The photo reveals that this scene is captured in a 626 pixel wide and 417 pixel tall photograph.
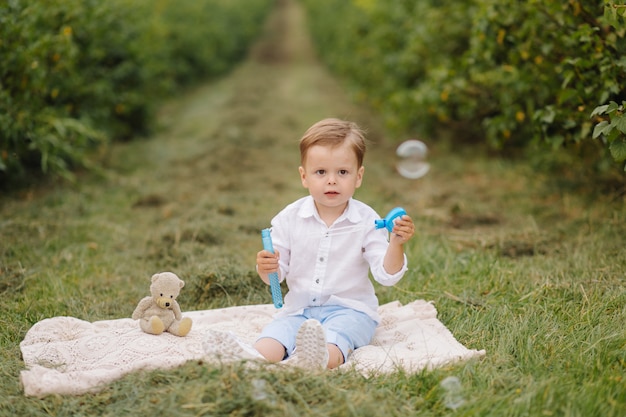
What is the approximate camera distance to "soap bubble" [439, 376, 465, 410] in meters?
2.52

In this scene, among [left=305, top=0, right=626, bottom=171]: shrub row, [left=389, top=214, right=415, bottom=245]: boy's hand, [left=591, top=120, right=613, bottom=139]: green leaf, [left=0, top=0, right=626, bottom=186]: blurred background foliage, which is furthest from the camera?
[left=0, top=0, right=626, bottom=186]: blurred background foliage

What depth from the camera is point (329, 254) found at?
3242 millimetres

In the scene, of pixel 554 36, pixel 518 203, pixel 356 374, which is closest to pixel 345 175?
pixel 356 374

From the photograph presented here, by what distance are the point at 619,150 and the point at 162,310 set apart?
2444 mm

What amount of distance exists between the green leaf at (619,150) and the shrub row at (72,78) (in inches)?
166

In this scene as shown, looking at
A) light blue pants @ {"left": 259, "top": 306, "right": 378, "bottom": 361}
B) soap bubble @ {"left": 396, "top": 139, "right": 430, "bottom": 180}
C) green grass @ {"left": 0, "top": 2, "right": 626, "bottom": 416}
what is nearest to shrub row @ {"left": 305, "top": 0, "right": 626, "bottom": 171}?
green grass @ {"left": 0, "top": 2, "right": 626, "bottom": 416}

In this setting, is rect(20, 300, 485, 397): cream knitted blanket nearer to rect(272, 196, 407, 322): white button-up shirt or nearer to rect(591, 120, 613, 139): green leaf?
rect(272, 196, 407, 322): white button-up shirt

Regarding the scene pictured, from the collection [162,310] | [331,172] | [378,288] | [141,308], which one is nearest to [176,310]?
[162,310]

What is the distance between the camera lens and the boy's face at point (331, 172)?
3072 mm

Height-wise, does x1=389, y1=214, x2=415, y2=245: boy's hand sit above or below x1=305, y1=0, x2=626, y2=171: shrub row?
below

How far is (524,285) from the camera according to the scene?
148 inches

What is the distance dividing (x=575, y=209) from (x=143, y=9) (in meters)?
7.04

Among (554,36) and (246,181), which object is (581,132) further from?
(246,181)

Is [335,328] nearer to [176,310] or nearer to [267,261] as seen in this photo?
[267,261]
